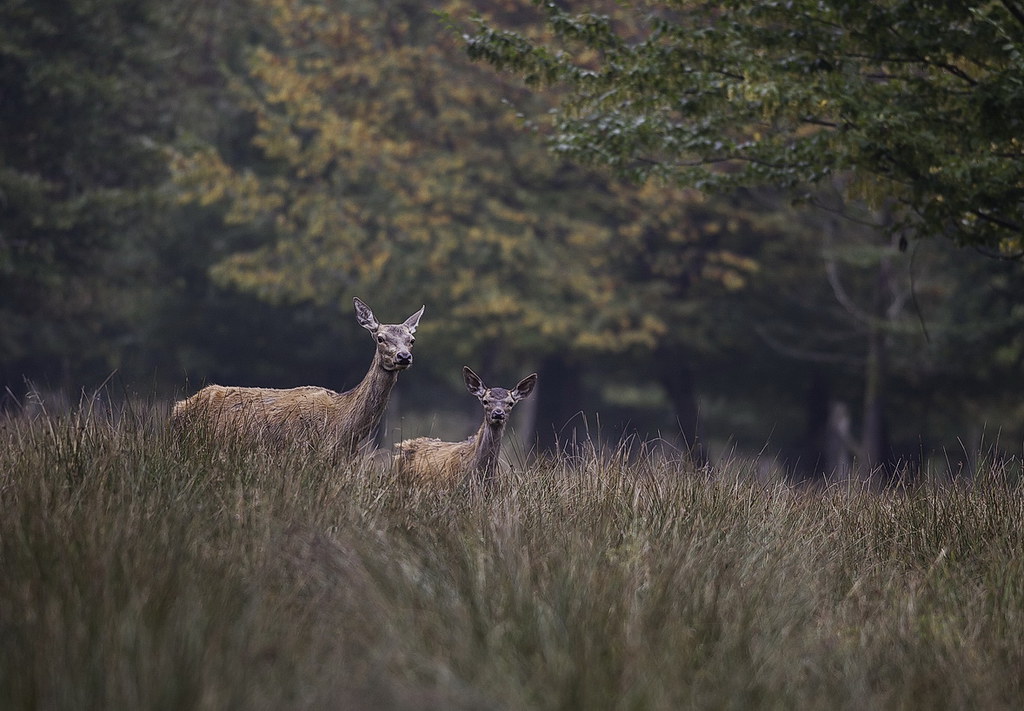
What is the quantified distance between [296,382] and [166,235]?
4739 millimetres

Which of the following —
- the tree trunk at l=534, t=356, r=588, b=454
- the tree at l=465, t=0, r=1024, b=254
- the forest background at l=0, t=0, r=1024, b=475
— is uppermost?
the tree at l=465, t=0, r=1024, b=254

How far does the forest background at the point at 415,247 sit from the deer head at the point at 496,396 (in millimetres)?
12240

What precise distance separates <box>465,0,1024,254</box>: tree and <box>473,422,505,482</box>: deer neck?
3.37 m

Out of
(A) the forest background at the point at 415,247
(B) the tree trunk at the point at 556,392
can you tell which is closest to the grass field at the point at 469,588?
(A) the forest background at the point at 415,247

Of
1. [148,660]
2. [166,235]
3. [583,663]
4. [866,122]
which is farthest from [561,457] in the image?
[166,235]

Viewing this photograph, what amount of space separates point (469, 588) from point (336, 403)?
484 cm

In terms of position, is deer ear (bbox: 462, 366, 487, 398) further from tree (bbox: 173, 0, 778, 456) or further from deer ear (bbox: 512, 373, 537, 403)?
tree (bbox: 173, 0, 778, 456)

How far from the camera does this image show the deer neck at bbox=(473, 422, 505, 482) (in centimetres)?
1062

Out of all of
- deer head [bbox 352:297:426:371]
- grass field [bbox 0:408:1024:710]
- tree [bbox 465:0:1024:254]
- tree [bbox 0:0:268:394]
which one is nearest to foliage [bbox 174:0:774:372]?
tree [bbox 0:0:268:394]

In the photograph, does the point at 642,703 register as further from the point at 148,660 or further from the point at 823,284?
the point at 823,284

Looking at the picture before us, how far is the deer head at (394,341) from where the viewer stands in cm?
1030

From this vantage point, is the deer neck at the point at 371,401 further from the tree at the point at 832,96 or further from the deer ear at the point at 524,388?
the tree at the point at 832,96

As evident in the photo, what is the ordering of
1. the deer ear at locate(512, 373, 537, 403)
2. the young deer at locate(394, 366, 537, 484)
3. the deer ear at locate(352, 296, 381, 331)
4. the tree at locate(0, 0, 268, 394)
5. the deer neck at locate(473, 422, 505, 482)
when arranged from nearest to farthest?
1. the young deer at locate(394, 366, 537, 484)
2. the deer neck at locate(473, 422, 505, 482)
3. the deer ear at locate(352, 296, 381, 331)
4. the deer ear at locate(512, 373, 537, 403)
5. the tree at locate(0, 0, 268, 394)

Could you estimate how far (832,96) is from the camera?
35.8 feet
